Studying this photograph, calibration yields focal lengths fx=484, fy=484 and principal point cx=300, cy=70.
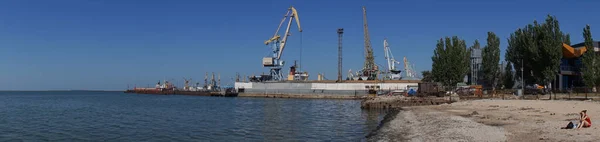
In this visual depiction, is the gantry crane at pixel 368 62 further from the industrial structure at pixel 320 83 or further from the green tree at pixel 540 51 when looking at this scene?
the green tree at pixel 540 51

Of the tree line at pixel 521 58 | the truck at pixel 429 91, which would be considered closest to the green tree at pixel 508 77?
the tree line at pixel 521 58

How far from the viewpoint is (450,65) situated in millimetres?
74125

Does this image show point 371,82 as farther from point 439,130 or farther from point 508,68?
point 439,130

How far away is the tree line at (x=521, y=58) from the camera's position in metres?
57.1

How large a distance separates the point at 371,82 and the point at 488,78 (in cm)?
4438

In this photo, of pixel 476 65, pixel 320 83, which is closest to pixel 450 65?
pixel 476 65

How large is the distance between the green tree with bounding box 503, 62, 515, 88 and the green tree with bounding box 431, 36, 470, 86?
613 cm

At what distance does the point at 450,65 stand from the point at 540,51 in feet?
54.3

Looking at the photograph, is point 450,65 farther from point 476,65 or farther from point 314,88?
point 314,88

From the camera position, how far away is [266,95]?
125 m

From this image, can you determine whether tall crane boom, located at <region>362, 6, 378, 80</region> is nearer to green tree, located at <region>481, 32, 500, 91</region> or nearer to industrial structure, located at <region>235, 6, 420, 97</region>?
industrial structure, located at <region>235, 6, 420, 97</region>

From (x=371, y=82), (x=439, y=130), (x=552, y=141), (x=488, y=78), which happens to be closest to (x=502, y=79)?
(x=488, y=78)

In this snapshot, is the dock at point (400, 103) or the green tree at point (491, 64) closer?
the dock at point (400, 103)

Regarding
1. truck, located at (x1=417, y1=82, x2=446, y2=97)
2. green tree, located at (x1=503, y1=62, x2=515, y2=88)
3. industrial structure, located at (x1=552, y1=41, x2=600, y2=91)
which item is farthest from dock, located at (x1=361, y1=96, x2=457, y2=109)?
green tree, located at (x1=503, y1=62, x2=515, y2=88)
